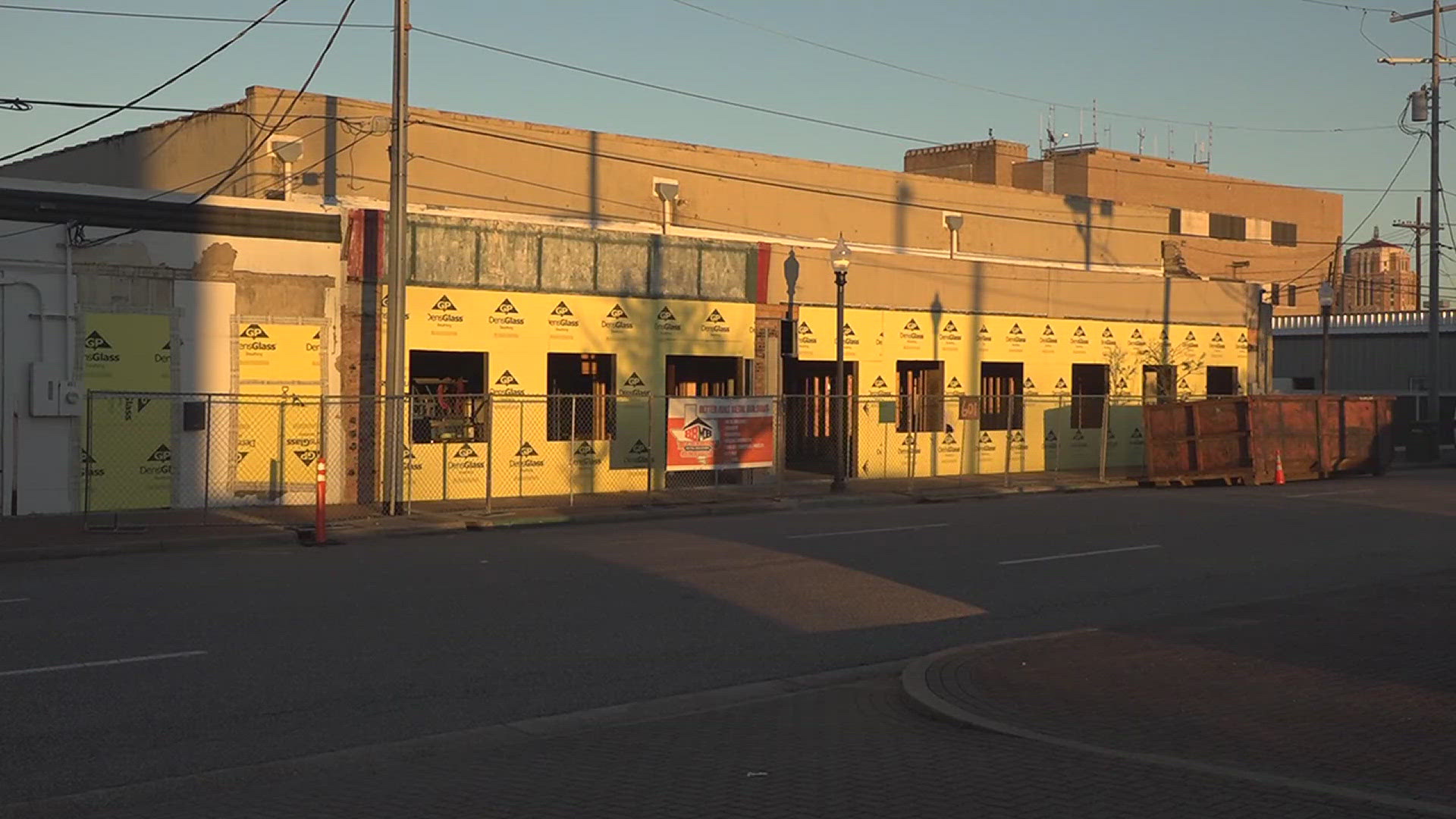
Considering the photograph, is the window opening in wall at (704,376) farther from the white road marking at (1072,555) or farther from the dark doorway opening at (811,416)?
the white road marking at (1072,555)

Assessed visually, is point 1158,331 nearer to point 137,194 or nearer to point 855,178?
point 855,178

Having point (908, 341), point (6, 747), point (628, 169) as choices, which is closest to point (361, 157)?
point (628, 169)

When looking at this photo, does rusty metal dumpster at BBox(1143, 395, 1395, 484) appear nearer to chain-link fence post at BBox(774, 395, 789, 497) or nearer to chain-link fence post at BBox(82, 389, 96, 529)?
chain-link fence post at BBox(774, 395, 789, 497)

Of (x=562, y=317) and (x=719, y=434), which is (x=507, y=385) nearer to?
(x=562, y=317)

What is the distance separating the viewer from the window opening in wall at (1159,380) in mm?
41656

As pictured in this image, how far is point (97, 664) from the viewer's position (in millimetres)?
10906

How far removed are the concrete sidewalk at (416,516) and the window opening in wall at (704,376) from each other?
2.78 meters

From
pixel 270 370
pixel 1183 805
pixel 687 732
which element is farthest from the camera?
pixel 270 370

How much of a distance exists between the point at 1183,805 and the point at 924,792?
4.01ft

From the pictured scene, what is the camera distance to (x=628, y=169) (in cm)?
3641

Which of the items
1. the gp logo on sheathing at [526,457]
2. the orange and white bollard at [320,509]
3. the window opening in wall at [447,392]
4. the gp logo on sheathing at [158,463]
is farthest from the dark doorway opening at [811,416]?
the orange and white bollard at [320,509]

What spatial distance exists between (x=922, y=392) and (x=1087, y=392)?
21.1ft

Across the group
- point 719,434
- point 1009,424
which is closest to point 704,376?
point 719,434

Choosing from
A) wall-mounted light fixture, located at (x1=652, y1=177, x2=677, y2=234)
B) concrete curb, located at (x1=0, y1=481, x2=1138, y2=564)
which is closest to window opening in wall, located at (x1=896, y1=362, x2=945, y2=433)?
concrete curb, located at (x1=0, y1=481, x2=1138, y2=564)
